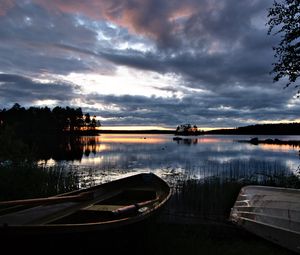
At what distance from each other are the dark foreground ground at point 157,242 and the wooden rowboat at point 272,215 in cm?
23

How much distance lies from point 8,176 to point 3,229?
584cm

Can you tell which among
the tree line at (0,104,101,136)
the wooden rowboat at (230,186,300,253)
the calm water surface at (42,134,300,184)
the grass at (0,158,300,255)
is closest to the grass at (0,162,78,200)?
the grass at (0,158,300,255)

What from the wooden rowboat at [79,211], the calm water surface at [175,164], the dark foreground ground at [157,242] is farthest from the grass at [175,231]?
the calm water surface at [175,164]

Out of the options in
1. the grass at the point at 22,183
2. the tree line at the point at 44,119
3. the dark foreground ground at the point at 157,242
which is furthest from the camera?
the tree line at the point at 44,119

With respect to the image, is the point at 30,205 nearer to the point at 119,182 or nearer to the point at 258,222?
the point at 119,182

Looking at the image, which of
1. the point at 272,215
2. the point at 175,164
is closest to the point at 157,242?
the point at 272,215

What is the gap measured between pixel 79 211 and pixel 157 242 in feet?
5.73

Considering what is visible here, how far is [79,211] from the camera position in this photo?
5.64 meters

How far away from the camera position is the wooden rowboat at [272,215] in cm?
627

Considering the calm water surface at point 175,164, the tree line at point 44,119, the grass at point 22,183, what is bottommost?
the calm water surface at point 175,164

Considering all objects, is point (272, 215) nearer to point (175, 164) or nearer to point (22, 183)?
point (22, 183)

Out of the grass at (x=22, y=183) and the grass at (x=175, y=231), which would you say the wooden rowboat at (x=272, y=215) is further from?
the grass at (x=22, y=183)

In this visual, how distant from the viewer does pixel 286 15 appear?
38.2ft

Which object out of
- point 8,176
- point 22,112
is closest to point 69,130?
point 22,112
